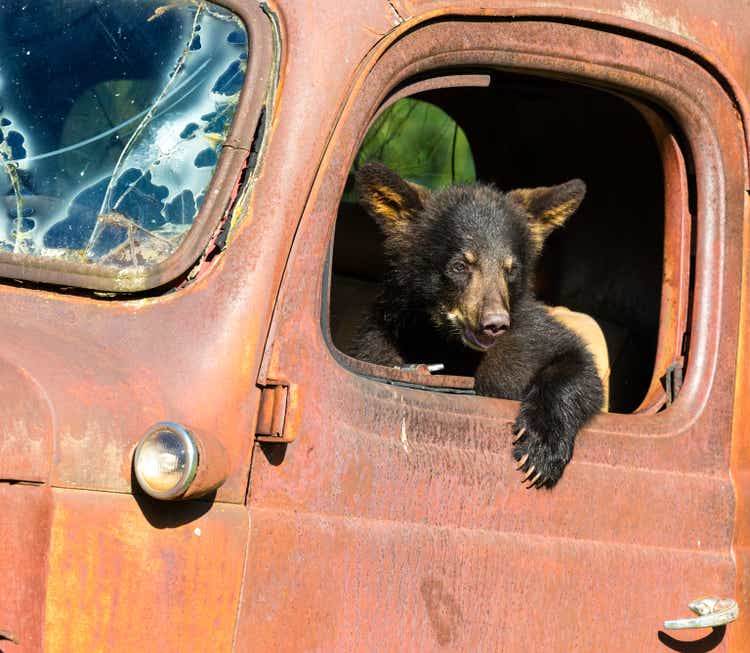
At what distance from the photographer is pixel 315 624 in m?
2.22

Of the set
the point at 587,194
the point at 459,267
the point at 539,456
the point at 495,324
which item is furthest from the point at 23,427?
the point at 587,194

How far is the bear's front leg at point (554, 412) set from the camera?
8.76 feet

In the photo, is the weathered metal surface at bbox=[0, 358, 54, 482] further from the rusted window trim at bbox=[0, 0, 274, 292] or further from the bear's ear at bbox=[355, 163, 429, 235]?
the bear's ear at bbox=[355, 163, 429, 235]

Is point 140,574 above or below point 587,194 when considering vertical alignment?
below

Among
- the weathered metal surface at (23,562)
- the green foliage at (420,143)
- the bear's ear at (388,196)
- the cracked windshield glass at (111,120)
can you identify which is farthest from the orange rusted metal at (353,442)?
the green foliage at (420,143)

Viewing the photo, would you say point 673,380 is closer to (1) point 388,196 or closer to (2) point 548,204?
(2) point 548,204

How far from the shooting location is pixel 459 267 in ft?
14.4

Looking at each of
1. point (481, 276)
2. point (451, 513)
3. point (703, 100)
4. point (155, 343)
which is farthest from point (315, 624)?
point (481, 276)

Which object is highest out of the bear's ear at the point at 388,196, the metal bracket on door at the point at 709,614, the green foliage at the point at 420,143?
the green foliage at the point at 420,143

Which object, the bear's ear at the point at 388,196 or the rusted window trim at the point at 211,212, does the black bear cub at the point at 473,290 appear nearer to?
the bear's ear at the point at 388,196

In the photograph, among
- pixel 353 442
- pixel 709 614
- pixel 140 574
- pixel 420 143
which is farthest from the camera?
pixel 420 143

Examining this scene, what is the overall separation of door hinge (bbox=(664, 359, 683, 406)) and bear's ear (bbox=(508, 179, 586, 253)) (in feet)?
3.50

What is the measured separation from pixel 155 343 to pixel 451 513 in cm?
82

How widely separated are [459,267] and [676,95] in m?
1.46
